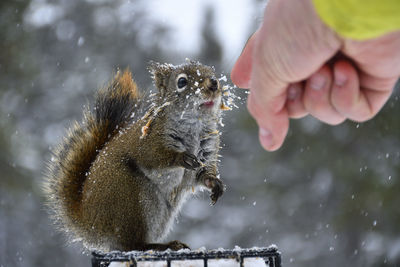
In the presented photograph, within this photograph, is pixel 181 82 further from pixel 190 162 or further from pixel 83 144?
pixel 83 144

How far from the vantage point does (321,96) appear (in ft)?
3.02

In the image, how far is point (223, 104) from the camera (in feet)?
5.72

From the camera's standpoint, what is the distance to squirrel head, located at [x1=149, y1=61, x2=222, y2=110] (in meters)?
1.68

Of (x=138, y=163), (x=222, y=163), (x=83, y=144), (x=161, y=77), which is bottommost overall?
(x=138, y=163)

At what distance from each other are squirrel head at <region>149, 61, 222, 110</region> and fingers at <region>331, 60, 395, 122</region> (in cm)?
77

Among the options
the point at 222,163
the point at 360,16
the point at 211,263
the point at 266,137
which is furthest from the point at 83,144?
the point at 222,163

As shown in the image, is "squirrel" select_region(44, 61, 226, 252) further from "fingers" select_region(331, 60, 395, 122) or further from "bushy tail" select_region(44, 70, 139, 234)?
"fingers" select_region(331, 60, 395, 122)

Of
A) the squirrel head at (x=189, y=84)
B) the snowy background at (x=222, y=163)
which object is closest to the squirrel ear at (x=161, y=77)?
the squirrel head at (x=189, y=84)

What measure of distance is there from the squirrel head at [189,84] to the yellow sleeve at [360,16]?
96 cm

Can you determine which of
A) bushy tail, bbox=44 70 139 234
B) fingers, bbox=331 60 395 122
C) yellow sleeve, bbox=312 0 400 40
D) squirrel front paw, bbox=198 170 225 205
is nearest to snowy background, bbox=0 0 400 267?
bushy tail, bbox=44 70 139 234

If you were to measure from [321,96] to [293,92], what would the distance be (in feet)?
0.21

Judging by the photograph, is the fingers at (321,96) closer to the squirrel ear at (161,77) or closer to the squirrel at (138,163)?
the squirrel at (138,163)

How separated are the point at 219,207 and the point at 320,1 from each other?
567 centimetres

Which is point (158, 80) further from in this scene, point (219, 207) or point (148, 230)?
point (219, 207)
